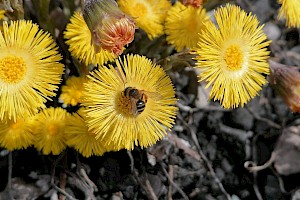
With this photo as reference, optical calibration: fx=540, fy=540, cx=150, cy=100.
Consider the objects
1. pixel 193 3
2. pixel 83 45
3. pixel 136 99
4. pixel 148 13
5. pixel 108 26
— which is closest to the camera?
pixel 108 26

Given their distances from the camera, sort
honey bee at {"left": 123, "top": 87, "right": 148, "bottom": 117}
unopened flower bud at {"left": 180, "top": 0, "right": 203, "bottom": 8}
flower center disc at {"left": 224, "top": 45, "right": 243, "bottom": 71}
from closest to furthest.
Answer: honey bee at {"left": 123, "top": 87, "right": 148, "bottom": 117}, flower center disc at {"left": 224, "top": 45, "right": 243, "bottom": 71}, unopened flower bud at {"left": 180, "top": 0, "right": 203, "bottom": 8}

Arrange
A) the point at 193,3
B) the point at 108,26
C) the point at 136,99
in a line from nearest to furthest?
the point at 108,26 → the point at 136,99 → the point at 193,3

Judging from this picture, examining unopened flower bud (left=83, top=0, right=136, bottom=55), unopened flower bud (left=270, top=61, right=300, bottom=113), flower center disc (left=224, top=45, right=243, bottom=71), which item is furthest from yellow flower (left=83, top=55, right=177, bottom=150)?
unopened flower bud (left=270, top=61, right=300, bottom=113)

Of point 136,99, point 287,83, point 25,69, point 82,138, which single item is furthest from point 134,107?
point 287,83

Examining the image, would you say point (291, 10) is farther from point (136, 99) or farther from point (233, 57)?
point (136, 99)

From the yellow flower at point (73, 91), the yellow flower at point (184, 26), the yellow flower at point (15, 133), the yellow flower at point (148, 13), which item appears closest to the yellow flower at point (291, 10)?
the yellow flower at point (184, 26)

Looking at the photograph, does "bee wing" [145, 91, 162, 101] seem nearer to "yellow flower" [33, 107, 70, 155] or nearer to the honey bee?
the honey bee
